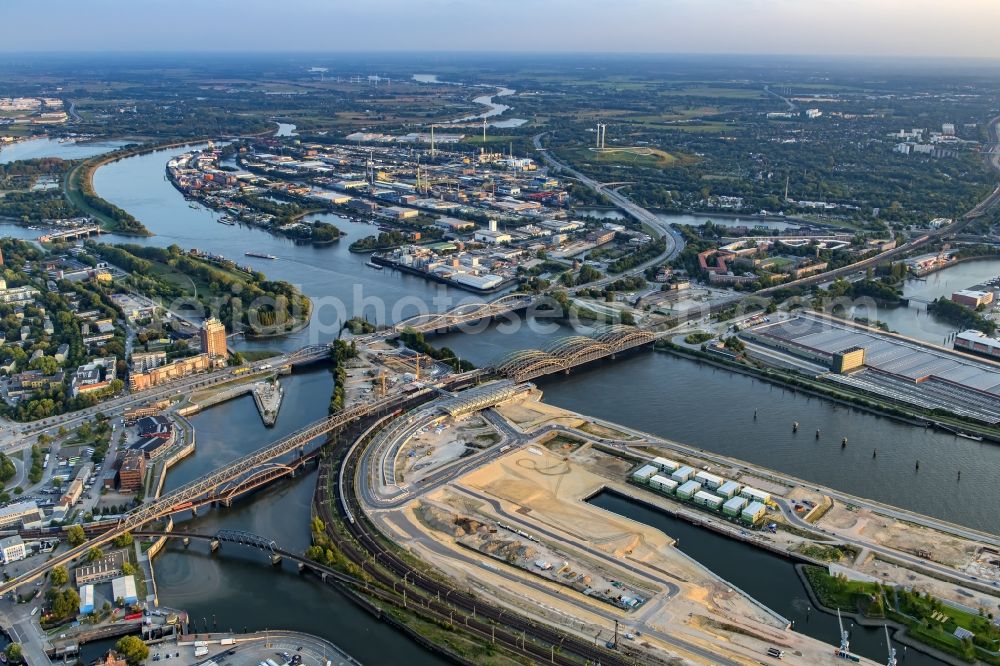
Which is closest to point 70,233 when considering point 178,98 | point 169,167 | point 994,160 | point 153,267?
point 153,267

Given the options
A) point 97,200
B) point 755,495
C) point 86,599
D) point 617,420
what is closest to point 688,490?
point 755,495

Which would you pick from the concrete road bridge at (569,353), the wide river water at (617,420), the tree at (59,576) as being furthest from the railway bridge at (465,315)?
the tree at (59,576)

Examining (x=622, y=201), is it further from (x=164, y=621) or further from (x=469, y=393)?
(x=164, y=621)

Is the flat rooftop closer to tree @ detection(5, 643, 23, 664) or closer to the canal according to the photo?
the canal

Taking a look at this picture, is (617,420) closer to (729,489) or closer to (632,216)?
(729,489)

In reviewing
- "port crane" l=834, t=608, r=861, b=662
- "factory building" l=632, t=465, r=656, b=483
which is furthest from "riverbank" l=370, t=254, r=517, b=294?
"port crane" l=834, t=608, r=861, b=662
